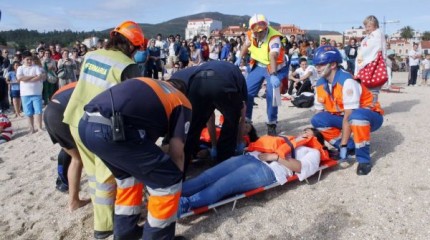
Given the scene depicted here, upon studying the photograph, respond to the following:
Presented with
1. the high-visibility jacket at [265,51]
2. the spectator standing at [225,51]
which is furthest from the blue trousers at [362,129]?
the spectator standing at [225,51]

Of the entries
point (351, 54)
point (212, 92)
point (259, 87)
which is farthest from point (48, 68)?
point (351, 54)

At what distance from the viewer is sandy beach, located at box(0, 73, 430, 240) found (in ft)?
10.2

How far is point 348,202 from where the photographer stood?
139 inches

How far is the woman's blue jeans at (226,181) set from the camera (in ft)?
11.0

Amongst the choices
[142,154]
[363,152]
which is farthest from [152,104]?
[363,152]

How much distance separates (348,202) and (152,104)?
212 cm

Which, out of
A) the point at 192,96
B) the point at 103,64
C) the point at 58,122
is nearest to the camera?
the point at 103,64

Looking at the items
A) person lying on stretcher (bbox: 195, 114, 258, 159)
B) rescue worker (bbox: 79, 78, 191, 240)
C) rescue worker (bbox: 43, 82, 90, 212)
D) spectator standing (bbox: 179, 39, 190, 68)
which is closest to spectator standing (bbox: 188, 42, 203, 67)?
spectator standing (bbox: 179, 39, 190, 68)

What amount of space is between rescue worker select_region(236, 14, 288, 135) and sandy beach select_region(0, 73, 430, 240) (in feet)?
5.02

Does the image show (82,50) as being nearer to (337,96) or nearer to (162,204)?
(337,96)

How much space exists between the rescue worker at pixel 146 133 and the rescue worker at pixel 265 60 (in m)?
2.93

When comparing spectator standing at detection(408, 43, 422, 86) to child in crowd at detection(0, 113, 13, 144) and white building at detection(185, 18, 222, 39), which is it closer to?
child in crowd at detection(0, 113, 13, 144)

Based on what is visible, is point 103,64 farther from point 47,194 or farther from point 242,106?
point 47,194

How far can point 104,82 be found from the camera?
2982mm
